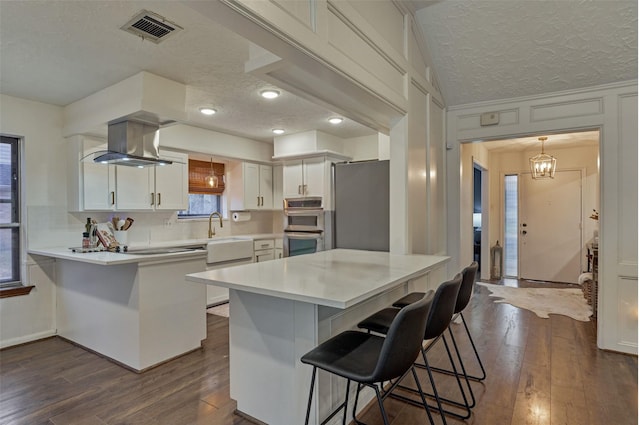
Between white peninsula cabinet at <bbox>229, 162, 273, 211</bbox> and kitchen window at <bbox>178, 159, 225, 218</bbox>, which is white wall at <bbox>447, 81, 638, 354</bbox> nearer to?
white peninsula cabinet at <bbox>229, 162, 273, 211</bbox>

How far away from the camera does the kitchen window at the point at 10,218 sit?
3.32 metres

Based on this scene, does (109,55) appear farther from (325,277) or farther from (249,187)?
(249,187)

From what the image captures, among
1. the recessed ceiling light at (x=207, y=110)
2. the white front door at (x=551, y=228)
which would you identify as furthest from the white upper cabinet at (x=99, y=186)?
the white front door at (x=551, y=228)

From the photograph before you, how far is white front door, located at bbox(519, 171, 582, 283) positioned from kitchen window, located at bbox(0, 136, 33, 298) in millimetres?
7487

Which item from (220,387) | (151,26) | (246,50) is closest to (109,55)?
(151,26)

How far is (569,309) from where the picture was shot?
14.4ft

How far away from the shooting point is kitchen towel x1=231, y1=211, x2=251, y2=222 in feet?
18.0

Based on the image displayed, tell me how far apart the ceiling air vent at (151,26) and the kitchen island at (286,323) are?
1499 millimetres

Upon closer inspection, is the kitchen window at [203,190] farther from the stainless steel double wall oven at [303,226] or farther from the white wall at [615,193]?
the white wall at [615,193]

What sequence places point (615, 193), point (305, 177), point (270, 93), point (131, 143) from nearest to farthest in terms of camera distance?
point (131, 143), point (615, 193), point (270, 93), point (305, 177)

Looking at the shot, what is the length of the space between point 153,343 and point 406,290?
207 cm

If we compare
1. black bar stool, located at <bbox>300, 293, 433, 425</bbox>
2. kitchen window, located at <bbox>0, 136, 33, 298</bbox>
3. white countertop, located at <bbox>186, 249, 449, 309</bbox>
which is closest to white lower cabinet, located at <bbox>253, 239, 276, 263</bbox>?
kitchen window, located at <bbox>0, 136, 33, 298</bbox>

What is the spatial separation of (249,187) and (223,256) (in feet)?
4.12

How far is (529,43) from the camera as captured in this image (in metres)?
2.83
